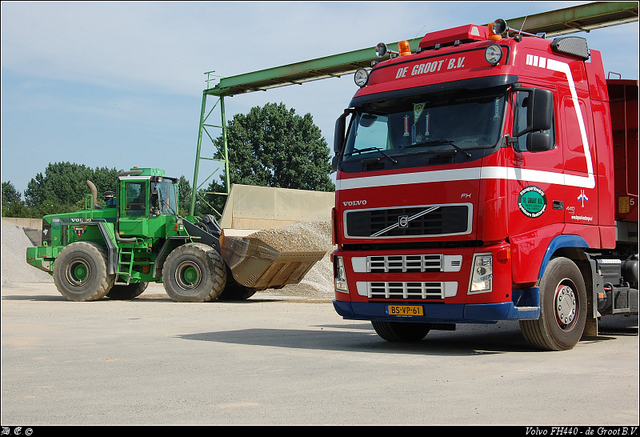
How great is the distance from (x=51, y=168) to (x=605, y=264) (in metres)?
94.5

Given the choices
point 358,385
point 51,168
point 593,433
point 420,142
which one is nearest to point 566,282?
point 420,142

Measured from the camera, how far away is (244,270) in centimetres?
1988

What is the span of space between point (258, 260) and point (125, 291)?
20.0 ft

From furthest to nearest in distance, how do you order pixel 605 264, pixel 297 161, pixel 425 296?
pixel 297 161 < pixel 605 264 < pixel 425 296

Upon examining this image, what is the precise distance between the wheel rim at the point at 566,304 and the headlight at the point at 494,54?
2.89m

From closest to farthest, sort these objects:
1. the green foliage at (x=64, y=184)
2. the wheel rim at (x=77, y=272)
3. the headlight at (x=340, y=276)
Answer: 1. the headlight at (x=340, y=276)
2. the wheel rim at (x=77, y=272)
3. the green foliage at (x=64, y=184)

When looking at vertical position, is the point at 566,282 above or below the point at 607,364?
above

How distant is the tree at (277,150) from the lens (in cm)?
5841

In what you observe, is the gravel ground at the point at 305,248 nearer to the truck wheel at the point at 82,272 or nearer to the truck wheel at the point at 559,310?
the truck wheel at the point at 82,272

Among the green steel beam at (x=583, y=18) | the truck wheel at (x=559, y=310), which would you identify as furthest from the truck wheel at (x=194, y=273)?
the truck wheel at (x=559, y=310)

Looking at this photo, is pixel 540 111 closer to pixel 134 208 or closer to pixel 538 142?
pixel 538 142

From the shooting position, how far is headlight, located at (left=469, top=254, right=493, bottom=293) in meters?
8.74

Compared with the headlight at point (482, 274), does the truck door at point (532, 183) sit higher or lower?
higher

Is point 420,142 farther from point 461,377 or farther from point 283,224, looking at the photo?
point 283,224
